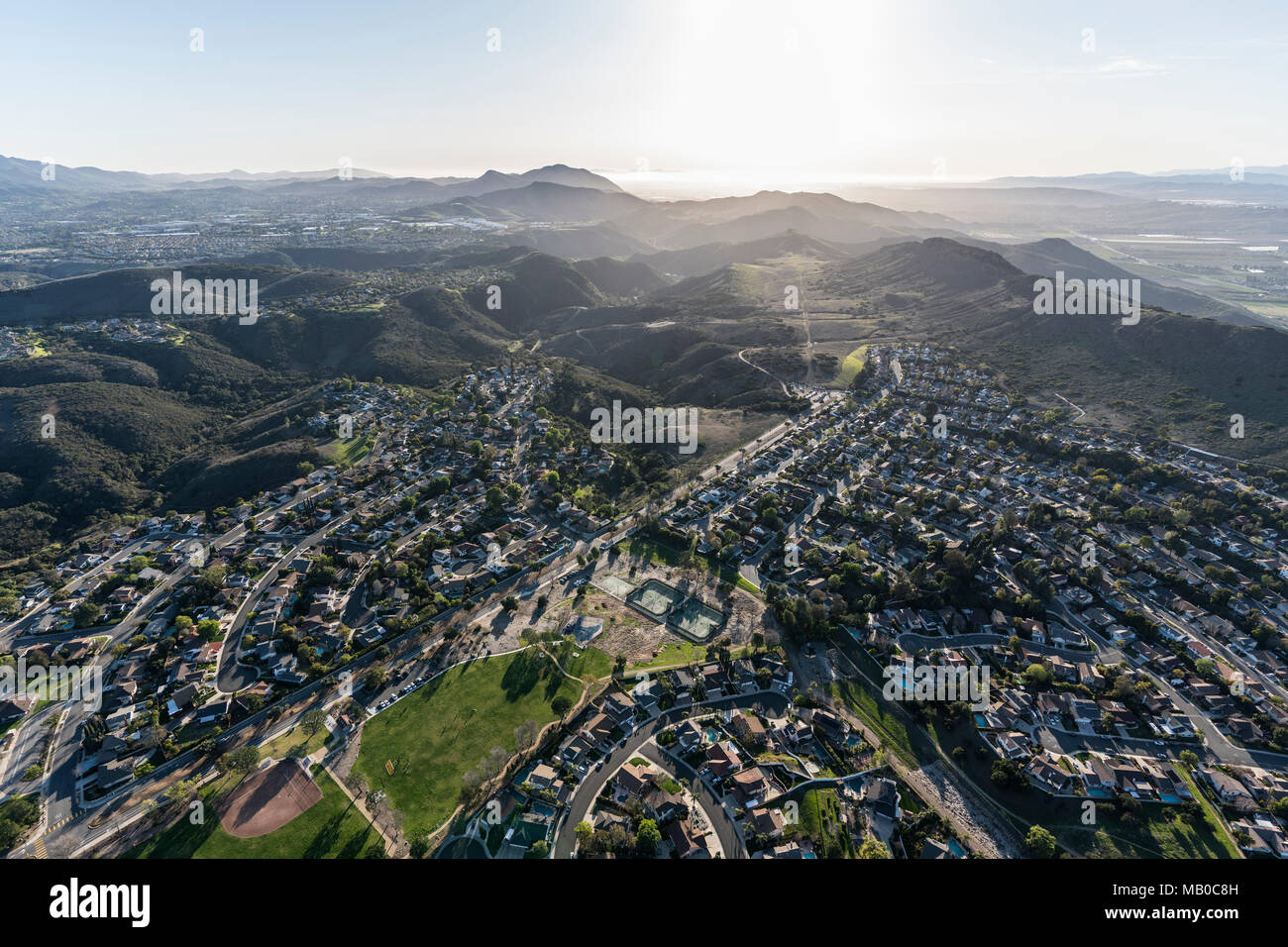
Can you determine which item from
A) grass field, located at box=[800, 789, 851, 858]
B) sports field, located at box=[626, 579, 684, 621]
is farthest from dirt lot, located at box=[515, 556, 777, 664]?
grass field, located at box=[800, 789, 851, 858]

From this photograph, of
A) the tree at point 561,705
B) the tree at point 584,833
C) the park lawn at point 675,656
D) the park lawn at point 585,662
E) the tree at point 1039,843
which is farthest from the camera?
the park lawn at point 675,656

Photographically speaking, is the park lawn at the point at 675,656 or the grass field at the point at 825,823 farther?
the park lawn at the point at 675,656

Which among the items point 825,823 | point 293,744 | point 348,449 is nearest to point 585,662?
point 825,823

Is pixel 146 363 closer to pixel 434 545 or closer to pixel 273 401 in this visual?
pixel 273 401

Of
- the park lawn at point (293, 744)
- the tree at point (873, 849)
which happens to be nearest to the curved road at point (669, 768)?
the tree at point (873, 849)

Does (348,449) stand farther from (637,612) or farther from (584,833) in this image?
(584,833)

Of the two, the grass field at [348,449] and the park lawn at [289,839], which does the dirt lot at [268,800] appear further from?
the grass field at [348,449]
